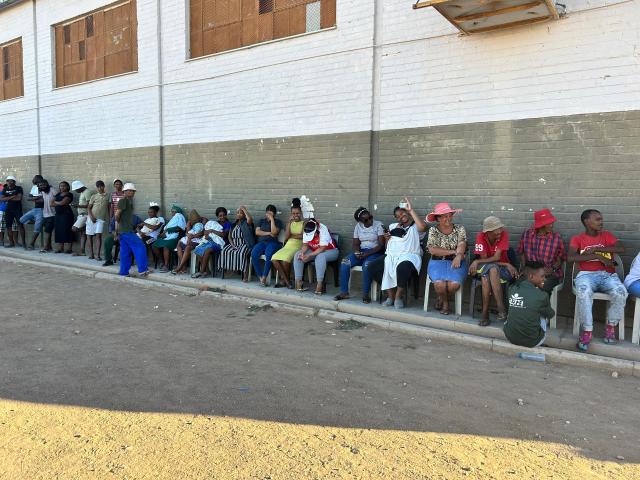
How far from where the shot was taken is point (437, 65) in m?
6.97

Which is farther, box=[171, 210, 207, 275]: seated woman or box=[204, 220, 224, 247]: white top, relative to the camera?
box=[171, 210, 207, 275]: seated woman

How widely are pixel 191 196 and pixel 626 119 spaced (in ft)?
24.9

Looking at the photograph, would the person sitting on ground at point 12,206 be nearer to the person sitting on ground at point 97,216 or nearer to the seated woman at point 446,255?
Answer: the person sitting on ground at point 97,216

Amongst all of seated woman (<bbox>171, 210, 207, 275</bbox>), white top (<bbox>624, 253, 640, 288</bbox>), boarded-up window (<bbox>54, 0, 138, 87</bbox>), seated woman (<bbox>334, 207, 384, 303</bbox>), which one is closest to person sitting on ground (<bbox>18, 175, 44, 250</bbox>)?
boarded-up window (<bbox>54, 0, 138, 87</bbox>)

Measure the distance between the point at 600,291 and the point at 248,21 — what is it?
7.38m

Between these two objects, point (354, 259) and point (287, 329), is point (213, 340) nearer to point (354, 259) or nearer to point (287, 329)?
point (287, 329)

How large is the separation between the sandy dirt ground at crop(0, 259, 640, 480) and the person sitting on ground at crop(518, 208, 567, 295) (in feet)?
4.53

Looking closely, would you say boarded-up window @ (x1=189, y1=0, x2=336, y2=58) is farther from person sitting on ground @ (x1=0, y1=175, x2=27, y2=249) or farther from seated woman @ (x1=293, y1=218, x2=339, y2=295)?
person sitting on ground @ (x1=0, y1=175, x2=27, y2=249)

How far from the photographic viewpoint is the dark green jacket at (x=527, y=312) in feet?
16.1

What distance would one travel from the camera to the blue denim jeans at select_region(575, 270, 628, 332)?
5.11 m

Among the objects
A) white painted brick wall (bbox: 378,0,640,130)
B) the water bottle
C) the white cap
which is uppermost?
white painted brick wall (bbox: 378,0,640,130)

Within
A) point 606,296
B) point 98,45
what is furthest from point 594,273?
point 98,45

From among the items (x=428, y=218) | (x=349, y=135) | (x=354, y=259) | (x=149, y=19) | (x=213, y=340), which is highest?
(x=149, y=19)

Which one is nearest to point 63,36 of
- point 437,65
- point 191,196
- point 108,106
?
point 108,106
